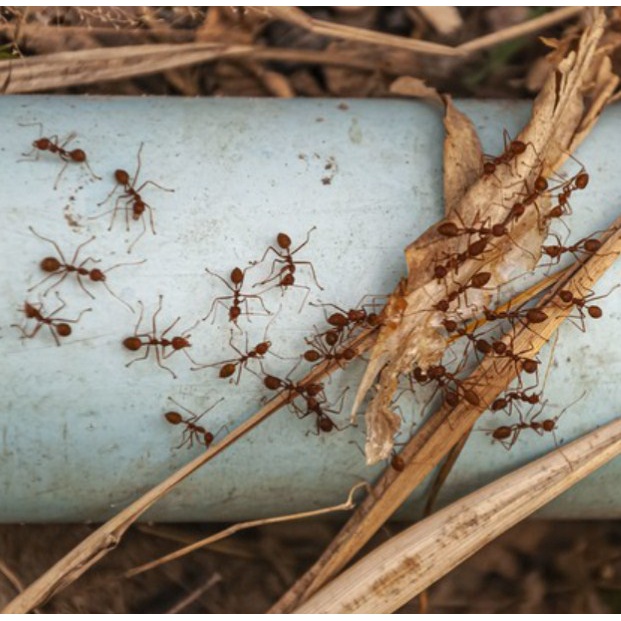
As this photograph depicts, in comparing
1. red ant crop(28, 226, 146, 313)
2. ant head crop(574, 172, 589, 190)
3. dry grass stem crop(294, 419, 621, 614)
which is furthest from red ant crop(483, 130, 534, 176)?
red ant crop(28, 226, 146, 313)

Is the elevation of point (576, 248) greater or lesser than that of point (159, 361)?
lesser

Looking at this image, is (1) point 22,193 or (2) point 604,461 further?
(2) point 604,461

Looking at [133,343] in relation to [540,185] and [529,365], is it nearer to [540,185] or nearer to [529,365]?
[529,365]

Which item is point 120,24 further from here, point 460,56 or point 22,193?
point 460,56

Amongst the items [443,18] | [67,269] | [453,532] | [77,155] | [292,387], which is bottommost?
[453,532]

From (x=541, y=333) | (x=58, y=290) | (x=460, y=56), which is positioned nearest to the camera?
(x=58, y=290)

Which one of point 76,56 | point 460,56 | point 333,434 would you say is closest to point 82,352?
point 333,434

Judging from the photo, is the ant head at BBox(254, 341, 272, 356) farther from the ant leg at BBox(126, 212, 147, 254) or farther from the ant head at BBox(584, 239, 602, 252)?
the ant head at BBox(584, 239, 602, 252)

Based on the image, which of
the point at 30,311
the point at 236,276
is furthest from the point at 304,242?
the point at 30,311
